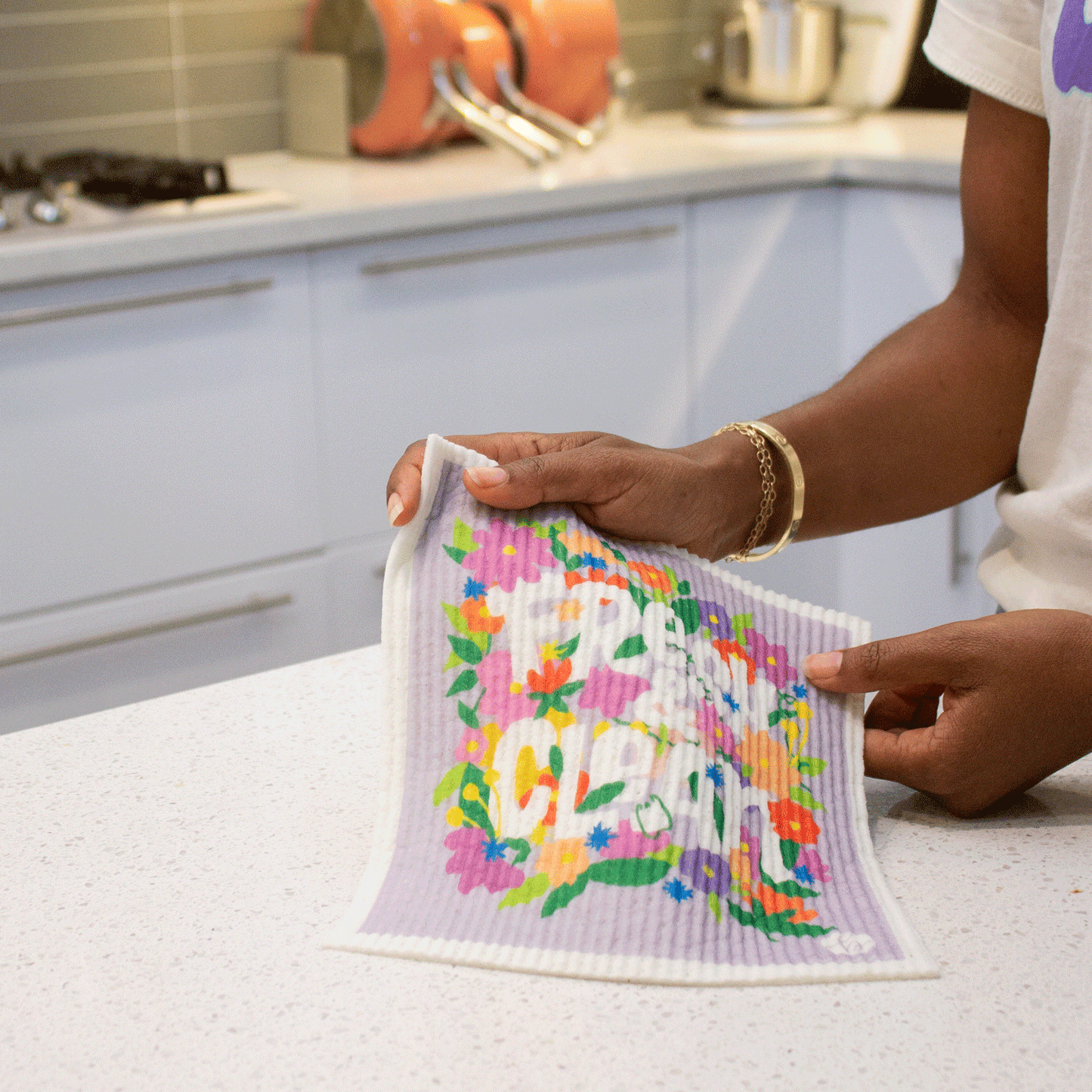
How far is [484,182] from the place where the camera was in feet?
5.95

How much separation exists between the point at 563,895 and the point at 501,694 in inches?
3.2

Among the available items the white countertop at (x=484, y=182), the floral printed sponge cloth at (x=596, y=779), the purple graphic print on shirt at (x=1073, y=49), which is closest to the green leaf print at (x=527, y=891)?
the floral printed sponge cloth at (x=596, y=779)

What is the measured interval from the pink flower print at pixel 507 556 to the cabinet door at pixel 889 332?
1.38 meters

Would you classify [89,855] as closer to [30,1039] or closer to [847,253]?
[30,1039]

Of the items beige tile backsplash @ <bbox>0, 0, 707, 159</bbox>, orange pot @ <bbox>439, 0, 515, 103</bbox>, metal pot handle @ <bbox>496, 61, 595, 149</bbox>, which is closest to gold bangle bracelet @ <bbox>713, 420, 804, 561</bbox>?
metal pot handle @ <bbox>496, 61, 595, 149</bbox>

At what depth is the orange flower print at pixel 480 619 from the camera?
0.53 metres

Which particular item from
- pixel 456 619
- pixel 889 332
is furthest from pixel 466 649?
pixel 889 332

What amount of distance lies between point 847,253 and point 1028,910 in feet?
5.48

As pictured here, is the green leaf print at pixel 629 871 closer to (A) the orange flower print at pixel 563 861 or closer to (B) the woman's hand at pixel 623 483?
(A) the orange flower print at pixel 563 861

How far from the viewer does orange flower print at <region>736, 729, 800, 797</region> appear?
55 centimetres

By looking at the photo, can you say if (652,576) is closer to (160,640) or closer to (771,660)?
(771,660)

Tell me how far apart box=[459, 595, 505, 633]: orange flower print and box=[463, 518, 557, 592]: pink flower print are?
1 centimetres

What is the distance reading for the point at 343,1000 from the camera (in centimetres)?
44

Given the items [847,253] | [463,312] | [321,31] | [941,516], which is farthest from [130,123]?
[941,516]
